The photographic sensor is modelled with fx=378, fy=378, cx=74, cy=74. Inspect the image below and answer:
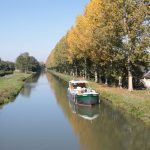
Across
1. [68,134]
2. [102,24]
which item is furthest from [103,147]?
[102,24]

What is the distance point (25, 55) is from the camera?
620 ft

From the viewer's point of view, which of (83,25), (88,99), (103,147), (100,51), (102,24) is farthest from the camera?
(83,25)

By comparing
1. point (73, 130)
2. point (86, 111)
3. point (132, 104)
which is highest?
point (132, 104)

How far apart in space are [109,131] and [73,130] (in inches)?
100

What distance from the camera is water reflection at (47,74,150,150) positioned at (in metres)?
21.3

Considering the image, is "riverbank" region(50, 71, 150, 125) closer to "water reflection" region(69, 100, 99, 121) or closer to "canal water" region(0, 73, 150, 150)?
"canal water" region(0, 73, 150, 150)

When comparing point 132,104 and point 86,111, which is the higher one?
point 132,104

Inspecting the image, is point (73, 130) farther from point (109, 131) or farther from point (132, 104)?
point (132, 104)

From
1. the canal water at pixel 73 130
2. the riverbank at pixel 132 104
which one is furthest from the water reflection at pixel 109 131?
the riverbank at pixel 132 104

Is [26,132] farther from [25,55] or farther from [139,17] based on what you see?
[25,55]

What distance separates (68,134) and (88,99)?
11.8 meters

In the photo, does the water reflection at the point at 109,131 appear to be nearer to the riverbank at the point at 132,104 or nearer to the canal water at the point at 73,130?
the canal water at the point at 73,130

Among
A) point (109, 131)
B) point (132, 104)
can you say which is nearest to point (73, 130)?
point (109, 131)

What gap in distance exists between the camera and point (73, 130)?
26125 millimetres
